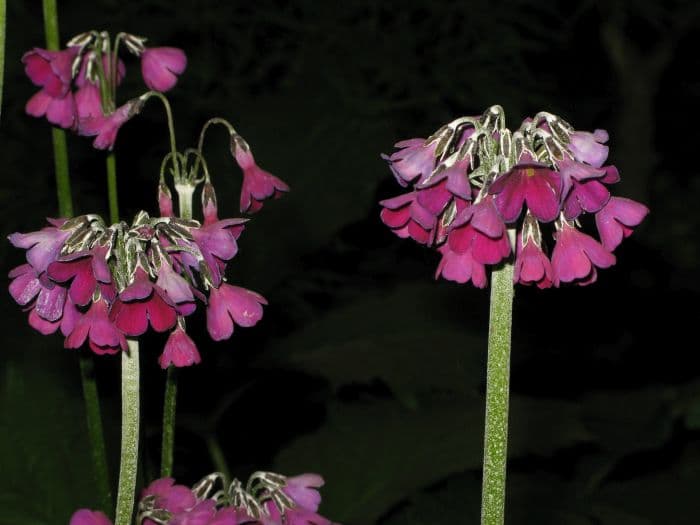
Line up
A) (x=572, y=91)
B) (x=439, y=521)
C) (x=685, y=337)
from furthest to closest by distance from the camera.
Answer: (x=572, y=91) < (x=685, y=337) < (x=439, y=521)

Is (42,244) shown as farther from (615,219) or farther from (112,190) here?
(615,219)

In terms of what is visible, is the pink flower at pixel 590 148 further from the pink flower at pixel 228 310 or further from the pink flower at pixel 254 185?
the pink flower at pixel 254 185

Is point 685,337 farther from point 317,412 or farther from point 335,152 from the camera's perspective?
point 335,152

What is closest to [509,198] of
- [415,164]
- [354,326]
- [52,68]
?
[415,164]

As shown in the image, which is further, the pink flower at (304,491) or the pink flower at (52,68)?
the pink flower at (52,68)

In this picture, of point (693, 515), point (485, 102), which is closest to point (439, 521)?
point (693, 515)

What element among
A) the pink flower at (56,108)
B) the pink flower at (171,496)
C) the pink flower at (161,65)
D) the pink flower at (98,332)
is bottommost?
the pink flower at (171,496)

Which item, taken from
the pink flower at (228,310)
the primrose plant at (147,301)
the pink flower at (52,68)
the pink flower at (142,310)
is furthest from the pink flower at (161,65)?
the pink flower at (142,310)

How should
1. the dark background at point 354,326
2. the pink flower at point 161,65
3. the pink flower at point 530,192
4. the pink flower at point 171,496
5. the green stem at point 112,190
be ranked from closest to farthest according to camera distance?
the pink flower at point 530,192
the pink flower at point 171,496
the green stem at point 112,190
the pink flower at point 161,65
the dark background at point 354,326
